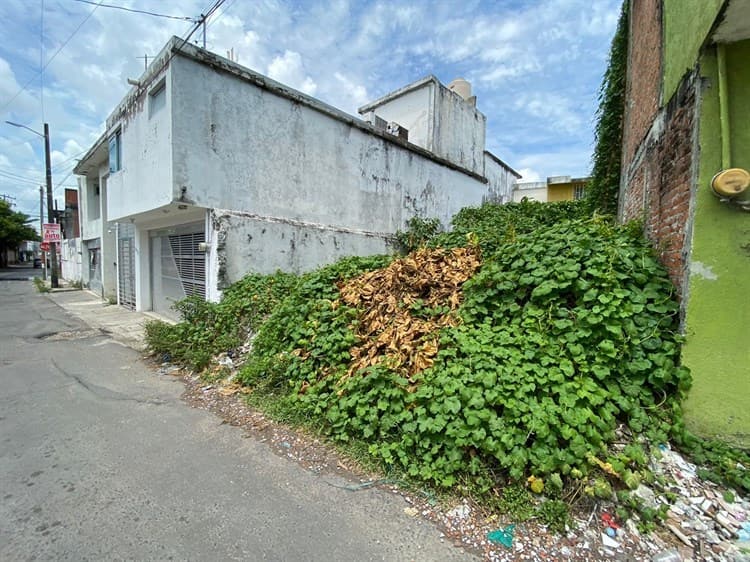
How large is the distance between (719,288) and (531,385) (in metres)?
1.56

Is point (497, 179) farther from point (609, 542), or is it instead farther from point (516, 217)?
point (609, 542)

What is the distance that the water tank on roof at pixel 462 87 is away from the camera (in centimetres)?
1484

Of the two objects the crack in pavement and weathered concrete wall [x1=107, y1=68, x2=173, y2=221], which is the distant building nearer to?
weathered concrete wall [x1=107, y1=68, x2=173, y2=221]

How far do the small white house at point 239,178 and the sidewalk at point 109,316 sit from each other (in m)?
0.62

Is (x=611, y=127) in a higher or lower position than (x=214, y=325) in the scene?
higher

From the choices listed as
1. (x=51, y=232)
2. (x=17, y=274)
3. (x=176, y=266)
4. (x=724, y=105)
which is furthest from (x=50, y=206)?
(x=724, y=105)

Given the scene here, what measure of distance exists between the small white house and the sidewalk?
62cm

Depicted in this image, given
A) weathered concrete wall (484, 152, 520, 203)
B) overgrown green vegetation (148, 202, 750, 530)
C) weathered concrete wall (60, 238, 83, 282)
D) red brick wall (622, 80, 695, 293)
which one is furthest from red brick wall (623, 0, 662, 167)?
weathered concrete wall (60, 238, 83, 282)

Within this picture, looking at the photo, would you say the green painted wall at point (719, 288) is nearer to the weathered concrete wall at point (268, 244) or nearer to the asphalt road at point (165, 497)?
the asphalt road at point (165, 497)

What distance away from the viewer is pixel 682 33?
9.14 ft

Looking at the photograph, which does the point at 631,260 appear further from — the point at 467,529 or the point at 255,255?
the point at 255,255

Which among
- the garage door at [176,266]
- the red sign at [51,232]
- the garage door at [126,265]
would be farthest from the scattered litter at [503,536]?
the red sign at [51,232]

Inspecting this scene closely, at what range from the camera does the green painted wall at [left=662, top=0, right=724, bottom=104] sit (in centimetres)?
230

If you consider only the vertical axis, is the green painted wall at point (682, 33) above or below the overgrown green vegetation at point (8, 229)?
below
